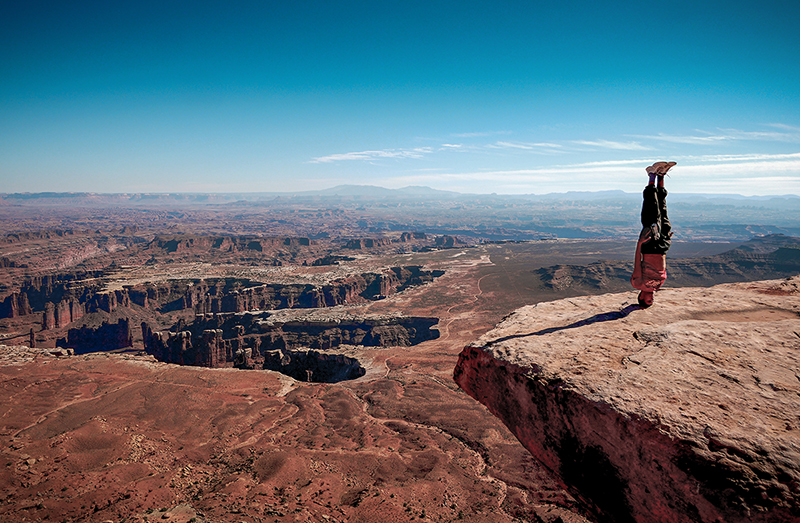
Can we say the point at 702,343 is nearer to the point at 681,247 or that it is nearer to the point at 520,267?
the point at 520,267

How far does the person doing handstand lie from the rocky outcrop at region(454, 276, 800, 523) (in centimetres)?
54

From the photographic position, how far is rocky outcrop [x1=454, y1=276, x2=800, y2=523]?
417 cm

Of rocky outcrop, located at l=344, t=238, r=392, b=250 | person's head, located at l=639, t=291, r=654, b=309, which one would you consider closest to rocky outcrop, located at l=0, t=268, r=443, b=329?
rocky outcrop, located at l=344, t=238, r=392, b=250

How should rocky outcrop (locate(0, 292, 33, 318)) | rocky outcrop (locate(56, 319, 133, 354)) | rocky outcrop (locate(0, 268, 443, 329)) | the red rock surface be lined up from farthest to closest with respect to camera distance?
1. rocky outcrop (locate(0, 268, 443, 329))
2. rocky outcrop (locate(0, 292, 33, 318))
3. rocky outcrop (locate(56, 319, 133, 354))
4. the red rock surface

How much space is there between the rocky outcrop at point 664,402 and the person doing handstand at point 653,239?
543 mm

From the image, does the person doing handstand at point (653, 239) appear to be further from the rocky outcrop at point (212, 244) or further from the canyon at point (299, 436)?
the rocky outcrop at point (212, 244)

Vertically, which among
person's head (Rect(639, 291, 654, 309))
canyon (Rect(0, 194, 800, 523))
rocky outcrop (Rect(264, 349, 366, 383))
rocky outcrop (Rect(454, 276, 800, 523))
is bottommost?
rocky outcrop (Rect(264, 349, 366, 383))

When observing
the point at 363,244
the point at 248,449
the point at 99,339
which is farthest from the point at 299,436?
the point at 363,244

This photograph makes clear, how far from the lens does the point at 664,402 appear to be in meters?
5.00

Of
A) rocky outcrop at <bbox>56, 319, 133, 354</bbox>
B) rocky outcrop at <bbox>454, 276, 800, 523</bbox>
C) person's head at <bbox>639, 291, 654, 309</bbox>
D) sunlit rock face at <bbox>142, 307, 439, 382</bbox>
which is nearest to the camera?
rocky outcrop at <bbox>454, 276, 800, 523</bbox>

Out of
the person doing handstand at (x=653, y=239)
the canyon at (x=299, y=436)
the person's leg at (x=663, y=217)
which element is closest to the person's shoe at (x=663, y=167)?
the person doing handstand at (x=653, y=239)

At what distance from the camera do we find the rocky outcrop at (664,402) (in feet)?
13.7

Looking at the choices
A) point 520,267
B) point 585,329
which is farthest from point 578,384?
point 520,267

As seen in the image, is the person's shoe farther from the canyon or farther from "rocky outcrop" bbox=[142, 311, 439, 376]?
"rocky outcrop" bbox=[142, 311, 439, 376]
